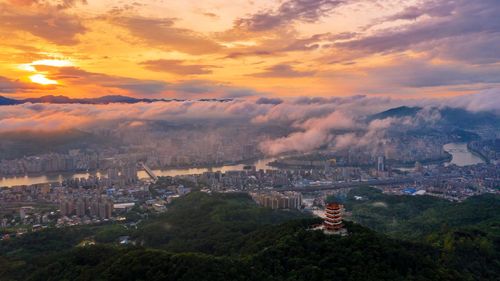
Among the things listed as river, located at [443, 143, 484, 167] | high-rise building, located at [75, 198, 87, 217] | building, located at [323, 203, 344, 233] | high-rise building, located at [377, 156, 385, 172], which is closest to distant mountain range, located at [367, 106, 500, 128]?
river, located at [443, 143, 484, 167]

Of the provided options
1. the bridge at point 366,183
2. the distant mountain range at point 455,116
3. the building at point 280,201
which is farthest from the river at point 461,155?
the building at point 280,201

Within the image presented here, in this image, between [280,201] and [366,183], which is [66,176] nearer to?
[280,201]

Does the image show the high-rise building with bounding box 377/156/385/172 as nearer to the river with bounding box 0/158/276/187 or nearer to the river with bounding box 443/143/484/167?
the river with bounding box 443/143/484/167

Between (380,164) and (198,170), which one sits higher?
(380,164)

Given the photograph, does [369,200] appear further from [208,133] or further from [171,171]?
[208,133]

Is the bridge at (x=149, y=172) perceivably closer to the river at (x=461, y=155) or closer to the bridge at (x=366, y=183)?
the bridge at (x=366, y=183)

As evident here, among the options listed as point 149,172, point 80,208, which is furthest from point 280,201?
point 149,172
